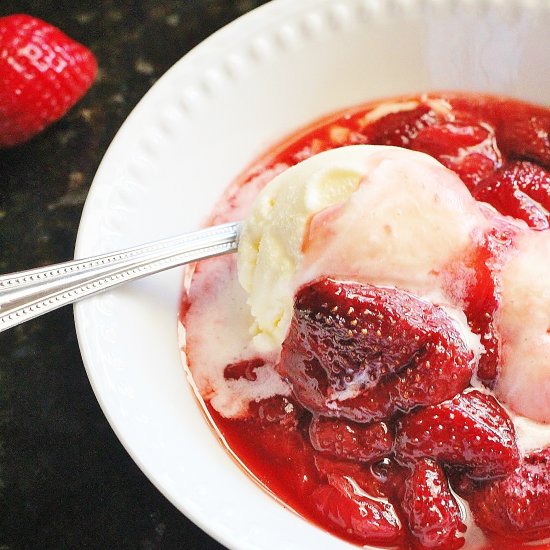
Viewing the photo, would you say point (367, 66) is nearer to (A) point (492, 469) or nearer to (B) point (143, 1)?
(B) point (143, 1)

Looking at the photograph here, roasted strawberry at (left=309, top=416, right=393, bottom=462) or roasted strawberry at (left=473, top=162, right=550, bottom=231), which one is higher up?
roasted strawberry at (left=473, top=162, right=550, bottom=231)

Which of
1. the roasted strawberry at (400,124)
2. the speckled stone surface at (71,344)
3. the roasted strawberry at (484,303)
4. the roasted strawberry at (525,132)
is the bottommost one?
the speckled stone surface at (71,344)

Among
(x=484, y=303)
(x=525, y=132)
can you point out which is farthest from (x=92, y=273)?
(x=525, y=132)

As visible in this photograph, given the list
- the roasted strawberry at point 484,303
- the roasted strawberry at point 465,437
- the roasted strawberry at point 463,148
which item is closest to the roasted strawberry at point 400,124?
the roasted strawberry at point 463,148

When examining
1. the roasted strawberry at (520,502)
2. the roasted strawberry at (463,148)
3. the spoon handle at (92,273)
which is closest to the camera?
the roasted strawberry at (520,502)

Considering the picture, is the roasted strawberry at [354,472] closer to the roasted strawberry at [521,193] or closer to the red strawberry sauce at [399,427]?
the red strawberry sauce at [399,427]

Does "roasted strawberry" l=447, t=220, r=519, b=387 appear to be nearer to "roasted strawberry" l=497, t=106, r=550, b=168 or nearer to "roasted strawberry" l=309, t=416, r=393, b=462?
"roasted strawberry" l=309, t=416, r=393, b=462

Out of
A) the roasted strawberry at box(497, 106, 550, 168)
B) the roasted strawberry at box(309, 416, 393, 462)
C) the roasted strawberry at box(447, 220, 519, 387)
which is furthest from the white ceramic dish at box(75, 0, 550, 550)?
the roasted strawberry at box(447, 220, 519, 387)

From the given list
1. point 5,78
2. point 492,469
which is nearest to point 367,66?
point 5,78
